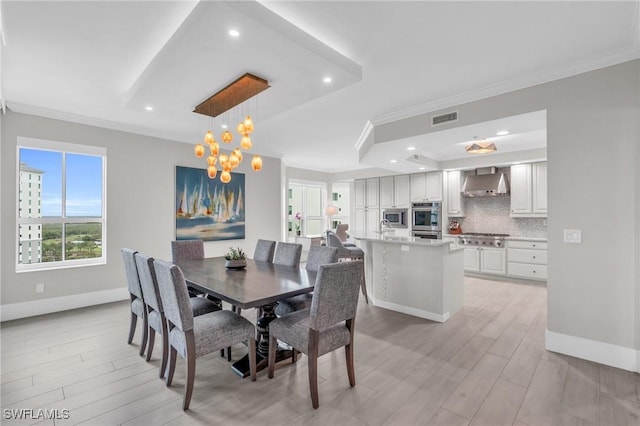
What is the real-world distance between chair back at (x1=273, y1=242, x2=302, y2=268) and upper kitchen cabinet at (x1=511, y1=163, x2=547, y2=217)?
4909mm

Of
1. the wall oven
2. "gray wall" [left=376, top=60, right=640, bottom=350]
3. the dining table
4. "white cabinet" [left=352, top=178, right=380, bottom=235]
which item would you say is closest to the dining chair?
the dining table

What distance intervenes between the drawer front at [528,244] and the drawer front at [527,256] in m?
0.07

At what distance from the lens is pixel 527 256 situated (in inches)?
225

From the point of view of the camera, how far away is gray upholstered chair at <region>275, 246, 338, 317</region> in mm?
3004

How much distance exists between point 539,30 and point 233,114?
3165 millimetres

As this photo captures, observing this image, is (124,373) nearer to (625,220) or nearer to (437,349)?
(437,349)

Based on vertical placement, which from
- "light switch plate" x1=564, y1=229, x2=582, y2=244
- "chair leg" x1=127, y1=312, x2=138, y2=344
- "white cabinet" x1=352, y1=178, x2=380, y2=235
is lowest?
"chair leg" x1=127, y1=312, x2=138, y2=344

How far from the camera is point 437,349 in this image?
9.59 ft

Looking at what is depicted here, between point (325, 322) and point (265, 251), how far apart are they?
6.33 ft

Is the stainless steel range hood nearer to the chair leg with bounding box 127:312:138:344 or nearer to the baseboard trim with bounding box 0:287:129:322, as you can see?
the chair leg with bounding box 127:312:138:344

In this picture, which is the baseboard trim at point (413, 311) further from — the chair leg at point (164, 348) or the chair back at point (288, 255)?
the chair leg at point (164, 348)

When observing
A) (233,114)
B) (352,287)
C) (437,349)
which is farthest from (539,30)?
(233,114)

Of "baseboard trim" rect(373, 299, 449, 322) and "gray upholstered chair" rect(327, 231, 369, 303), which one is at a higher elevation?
"gray upholstered chair" rect(327, 231, 369, 303)

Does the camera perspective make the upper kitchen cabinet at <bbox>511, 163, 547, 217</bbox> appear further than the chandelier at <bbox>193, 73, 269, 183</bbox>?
Yes
